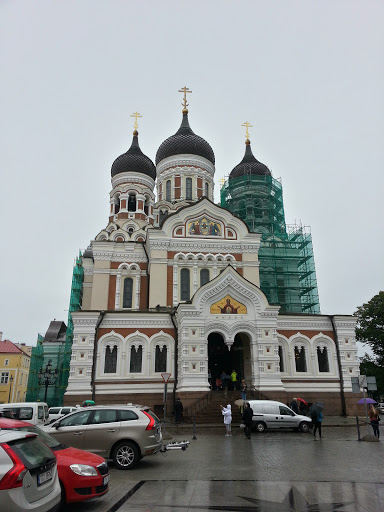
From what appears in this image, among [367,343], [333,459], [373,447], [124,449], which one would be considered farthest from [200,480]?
[367,343]

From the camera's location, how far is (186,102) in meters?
41.9

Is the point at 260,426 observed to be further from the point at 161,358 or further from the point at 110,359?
the point at 110,359

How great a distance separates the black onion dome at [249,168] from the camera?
141ft

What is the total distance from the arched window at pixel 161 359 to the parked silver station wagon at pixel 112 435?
44.7ft

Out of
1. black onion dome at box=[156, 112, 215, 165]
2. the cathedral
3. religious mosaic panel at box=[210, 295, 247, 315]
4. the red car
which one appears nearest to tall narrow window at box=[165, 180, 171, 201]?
the cathedral

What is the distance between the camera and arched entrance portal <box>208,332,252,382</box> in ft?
81.8

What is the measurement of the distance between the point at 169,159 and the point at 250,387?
75.0 feet

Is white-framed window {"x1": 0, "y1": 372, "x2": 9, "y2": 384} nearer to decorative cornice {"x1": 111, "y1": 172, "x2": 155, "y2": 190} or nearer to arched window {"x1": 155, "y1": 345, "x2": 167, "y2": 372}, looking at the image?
decorative cornice {"x1": 111, "y1": 172, "x2": 155, "y2": 190}

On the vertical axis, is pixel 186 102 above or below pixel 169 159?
above

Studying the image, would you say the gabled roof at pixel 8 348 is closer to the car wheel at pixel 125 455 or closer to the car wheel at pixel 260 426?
the car wheel at pixel 260 426

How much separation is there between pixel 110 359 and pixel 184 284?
25.3 feet

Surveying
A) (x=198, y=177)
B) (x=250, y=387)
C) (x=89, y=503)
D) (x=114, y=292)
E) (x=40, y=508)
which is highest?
(x=198, y=177)

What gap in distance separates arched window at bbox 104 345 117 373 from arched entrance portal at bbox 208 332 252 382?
6.10 metres

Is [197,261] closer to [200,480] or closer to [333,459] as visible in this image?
[333,459]
